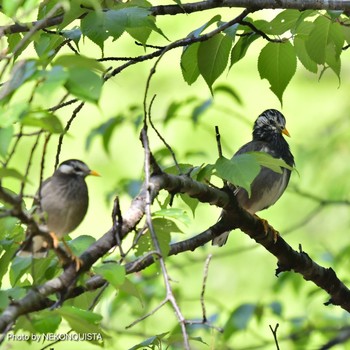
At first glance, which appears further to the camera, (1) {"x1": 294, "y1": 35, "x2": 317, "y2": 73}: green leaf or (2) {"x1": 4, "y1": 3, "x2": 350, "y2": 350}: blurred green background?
(2) {"x1": 4, "y1": 3, "x2": 350, "y2": 350}: blurred green background

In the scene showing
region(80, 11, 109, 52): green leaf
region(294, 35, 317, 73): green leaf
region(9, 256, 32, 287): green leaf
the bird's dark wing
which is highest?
the bird's dark wing

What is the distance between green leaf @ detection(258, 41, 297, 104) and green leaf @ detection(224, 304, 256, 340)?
1.92m

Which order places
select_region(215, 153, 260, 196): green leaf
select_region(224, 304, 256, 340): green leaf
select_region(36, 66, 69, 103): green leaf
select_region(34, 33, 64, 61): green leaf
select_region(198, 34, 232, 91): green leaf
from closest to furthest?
select_region(36, 66, 69, 103): green leaf
select_region(215, 153, 260, 196): green leaf
select_region(34, 33, 64, 61): green leaf
select_region(198, 34, 232, 91): green leaf
select_region(224, 304, 256, 340): green leaf

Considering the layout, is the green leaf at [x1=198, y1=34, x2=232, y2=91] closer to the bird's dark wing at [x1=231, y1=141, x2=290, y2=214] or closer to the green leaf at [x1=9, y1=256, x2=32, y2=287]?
the green leaf at [x1=9, y1=256, x2=32, y2=287]

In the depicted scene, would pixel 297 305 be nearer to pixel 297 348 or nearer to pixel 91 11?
pixel 297 348

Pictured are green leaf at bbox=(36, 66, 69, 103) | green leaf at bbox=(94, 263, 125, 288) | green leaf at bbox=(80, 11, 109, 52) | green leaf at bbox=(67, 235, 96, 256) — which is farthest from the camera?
green leaf at bbox=(80, 11, 109, 52)

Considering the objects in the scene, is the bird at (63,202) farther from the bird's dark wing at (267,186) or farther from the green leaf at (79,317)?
the bird's dark wing at (267,186)

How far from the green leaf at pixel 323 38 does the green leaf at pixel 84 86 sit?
126cm

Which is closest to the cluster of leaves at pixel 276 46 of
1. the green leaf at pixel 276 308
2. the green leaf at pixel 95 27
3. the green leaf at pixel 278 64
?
the green leaf at pixel 278 64

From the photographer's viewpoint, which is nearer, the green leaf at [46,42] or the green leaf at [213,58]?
the green leaf at [46,42]

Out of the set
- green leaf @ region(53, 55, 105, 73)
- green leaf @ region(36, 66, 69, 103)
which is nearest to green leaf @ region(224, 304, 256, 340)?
green leaf @ region(53, 55, 105, 73)

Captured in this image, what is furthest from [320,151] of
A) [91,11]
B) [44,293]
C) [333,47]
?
[44,293]

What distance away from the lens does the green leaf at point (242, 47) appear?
124 inches

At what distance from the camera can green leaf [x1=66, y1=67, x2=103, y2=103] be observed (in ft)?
6.61
